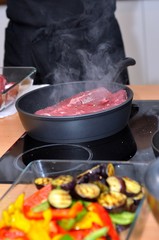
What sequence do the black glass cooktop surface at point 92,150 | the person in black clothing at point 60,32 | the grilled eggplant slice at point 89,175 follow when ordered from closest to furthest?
the grilled eggplant slice at point 89,175 < the black glass cooktop surface at point 92,150 < the person in black clothing at point 60,32

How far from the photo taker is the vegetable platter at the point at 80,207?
0.66 m

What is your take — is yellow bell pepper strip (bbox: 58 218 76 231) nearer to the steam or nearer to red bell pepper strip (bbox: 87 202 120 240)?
red bell pepper strip (bbox: 87 202 120 240)

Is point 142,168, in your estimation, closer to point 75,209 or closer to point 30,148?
point 75,209

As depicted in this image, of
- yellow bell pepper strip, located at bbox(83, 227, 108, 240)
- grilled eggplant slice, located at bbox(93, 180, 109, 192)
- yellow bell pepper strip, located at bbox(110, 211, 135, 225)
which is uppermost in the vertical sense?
yellow bell pepper strip, located at bbox(83, 227, 108, 240)

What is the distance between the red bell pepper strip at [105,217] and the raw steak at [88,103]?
0.49 meters

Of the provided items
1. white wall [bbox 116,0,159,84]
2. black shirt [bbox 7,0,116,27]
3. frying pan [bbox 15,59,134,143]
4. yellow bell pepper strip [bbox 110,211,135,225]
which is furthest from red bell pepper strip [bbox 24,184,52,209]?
white wall [bbox 116,0,159,84]

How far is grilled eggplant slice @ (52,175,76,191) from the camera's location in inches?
28.8

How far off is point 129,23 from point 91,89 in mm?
1276

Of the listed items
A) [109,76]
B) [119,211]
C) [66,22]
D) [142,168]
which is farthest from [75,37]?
[119,211]

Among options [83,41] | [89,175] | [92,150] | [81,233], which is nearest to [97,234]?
[81,233]

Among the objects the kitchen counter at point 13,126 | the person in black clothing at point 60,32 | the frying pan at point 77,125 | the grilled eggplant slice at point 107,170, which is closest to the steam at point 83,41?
the person in black clothing at point 60,32

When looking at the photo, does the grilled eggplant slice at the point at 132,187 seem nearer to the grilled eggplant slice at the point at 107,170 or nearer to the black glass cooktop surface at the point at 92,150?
the grilled eggplant slice at the point at 107,170

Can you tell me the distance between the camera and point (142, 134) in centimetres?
117

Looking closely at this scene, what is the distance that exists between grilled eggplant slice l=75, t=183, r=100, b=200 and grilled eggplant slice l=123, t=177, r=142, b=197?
51 mm
